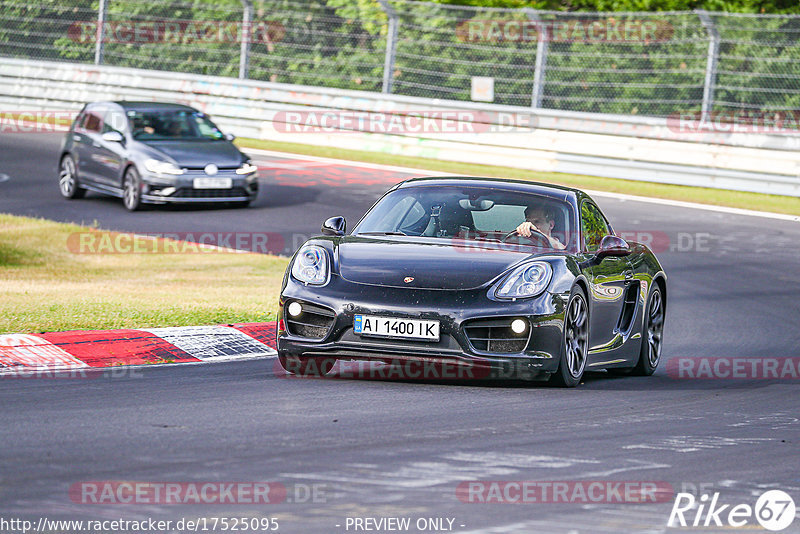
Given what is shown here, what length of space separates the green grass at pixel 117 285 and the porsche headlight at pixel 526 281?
3252 mm

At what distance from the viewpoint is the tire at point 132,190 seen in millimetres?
19547

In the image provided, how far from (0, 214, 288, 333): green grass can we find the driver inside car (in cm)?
282

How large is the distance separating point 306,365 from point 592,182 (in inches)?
583

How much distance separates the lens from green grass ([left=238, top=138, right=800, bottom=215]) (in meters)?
21.3

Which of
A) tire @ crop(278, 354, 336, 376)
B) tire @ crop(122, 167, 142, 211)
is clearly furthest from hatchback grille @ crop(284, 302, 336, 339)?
tire @ crop(122, 167, 142, 211)

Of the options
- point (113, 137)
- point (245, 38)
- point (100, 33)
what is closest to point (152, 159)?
point (113, 137)

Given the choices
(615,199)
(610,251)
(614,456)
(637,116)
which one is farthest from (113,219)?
(614,456)

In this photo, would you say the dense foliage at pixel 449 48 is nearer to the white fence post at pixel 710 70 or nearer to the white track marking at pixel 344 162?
the white fence post at pixel 710 70

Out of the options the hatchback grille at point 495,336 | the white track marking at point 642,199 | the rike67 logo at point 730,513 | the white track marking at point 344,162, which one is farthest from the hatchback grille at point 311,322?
the white track marking at point 344,162

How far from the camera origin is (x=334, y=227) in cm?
921

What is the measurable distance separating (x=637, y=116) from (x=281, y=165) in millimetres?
6192

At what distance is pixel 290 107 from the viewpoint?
26.9 meters

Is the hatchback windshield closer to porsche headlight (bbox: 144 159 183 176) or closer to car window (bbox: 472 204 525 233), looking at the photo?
porsche headlight (bbox: 144 159 183 176)

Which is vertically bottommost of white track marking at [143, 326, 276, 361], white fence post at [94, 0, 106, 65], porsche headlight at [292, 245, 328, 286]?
white track marking at [143, 326, 276, 361]
